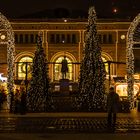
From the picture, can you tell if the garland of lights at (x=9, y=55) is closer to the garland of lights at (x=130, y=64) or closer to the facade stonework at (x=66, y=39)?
the garland of lights at (x=130, y=64)

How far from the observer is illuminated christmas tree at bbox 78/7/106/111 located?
117 feet

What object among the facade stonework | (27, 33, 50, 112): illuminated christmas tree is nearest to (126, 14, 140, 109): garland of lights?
(27, 33, 50, 112): illuminated christmas tree

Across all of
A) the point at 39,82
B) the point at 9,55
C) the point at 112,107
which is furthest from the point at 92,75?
the point at 112,107

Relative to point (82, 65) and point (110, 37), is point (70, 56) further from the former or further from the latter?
point (82, 65)

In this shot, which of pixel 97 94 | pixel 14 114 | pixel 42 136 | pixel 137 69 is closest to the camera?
pixel 42 136

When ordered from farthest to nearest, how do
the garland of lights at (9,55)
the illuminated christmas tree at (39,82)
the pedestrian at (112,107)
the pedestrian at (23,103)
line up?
the illuminated christmas tree at (39,82), the garland of lights at (9,55), the pedestrian at (23,103), the pedestrian at (112,107)

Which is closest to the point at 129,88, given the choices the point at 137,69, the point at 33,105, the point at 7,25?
the point at 33,105

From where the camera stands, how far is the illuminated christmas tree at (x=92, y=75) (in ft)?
117

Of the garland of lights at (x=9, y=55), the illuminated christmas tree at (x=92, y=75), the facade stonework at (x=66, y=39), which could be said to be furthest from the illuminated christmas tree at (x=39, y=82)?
the facade stonework at (x=66, y=39)

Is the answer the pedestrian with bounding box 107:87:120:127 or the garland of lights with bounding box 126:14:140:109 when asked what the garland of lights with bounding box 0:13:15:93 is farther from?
the pedestrian with bounding box 107:87:120:127

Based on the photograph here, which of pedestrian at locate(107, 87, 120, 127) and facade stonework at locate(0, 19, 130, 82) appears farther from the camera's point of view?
facade stonework at locate(0, 19, 130, 82)

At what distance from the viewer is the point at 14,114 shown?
33562 millimetres

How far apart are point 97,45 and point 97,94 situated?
314cm

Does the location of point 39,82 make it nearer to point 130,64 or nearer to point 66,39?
point 130,64
